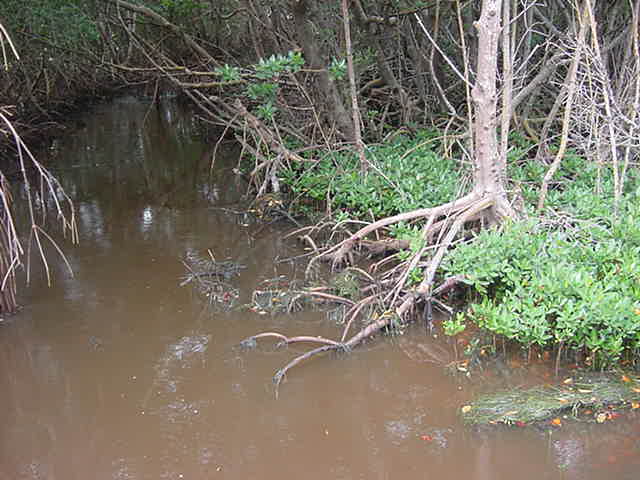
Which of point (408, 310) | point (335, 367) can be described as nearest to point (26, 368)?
point (335, 367)

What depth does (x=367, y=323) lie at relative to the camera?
4.22 meters

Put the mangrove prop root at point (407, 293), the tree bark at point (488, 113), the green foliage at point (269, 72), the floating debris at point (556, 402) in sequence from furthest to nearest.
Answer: the green foliage at point (269, 72), the tree bark at point (488, 113), the mangrove prop root at point (407, 293), the floating debris at point (556, 402)

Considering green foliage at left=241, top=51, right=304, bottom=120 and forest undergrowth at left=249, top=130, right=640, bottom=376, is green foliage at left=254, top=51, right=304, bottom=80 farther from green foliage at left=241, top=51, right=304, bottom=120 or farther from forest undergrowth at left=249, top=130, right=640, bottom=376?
forest undergrowth at left=249, top=130, right=640, bottom=376

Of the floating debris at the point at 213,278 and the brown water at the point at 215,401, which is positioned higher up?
the floating debris at the point at 213,278

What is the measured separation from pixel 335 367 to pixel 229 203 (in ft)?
12.5

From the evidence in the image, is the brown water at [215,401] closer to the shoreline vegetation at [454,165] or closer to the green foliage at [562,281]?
the shoreline vegetation at [454,165]

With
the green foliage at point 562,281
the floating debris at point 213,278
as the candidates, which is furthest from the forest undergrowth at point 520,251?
the floating debris at point 213,278

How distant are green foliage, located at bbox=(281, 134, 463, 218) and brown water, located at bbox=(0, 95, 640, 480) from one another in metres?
1.01

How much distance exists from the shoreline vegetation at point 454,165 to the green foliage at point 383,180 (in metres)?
0.02

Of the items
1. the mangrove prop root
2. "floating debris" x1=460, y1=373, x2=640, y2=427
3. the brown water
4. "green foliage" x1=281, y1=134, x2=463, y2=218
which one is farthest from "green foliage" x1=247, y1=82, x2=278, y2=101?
"floating debris" x1=460, y1=373, x2=640, y2=427

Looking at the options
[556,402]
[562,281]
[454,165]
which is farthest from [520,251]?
[454,165]

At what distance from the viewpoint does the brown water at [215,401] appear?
3.04 m

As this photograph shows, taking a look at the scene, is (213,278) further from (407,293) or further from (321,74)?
(321,74)

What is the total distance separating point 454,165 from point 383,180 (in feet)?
2.31
